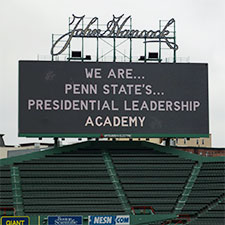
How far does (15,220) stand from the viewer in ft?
118

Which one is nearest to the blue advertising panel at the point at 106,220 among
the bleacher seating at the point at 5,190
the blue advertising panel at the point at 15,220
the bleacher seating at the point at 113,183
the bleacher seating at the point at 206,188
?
the bleacher seating at the point at 113,183

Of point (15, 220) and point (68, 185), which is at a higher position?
point (68, 185)

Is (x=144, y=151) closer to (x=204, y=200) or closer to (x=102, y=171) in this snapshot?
(x=102, y=171)

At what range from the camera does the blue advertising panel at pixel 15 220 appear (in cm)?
3522

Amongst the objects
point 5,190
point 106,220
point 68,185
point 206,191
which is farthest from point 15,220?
point 206,191

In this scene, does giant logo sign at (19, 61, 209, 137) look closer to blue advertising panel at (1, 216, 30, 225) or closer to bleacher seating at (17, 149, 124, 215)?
bleacher seating at (17, 149, 124, 215)

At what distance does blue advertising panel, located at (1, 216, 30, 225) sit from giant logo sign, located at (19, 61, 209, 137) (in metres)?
8.31

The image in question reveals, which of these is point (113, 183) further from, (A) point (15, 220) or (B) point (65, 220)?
(A) point (15, 220)

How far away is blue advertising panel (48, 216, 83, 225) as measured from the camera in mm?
35938

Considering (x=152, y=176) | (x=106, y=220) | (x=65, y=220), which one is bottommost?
(x=106, y=220)

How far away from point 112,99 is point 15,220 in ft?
41.2

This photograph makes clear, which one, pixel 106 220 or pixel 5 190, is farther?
pixel 5 190

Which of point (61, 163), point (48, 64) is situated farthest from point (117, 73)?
point (61, 163)

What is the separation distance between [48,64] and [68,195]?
33.5ft
